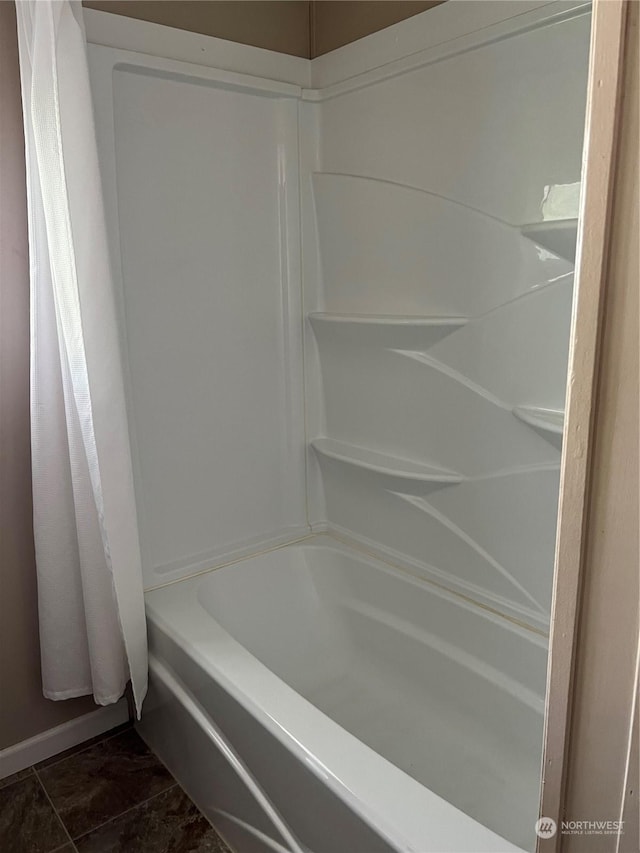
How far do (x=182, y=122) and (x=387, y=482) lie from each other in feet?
3.87

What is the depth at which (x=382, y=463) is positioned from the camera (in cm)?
199

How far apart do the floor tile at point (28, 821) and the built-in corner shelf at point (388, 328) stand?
1539 mm

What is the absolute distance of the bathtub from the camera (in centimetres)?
118

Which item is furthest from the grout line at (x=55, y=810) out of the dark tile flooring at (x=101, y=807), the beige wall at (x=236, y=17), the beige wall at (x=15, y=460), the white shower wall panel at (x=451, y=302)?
the beige wall at (x=236, y=17)

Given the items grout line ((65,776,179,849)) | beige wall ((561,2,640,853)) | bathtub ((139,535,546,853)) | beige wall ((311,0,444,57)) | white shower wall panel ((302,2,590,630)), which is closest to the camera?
beige wall ((561,2,640,853))

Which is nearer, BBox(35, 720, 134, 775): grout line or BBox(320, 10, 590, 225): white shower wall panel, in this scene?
BBox(320, 10, 590, 225): white shower wall panel

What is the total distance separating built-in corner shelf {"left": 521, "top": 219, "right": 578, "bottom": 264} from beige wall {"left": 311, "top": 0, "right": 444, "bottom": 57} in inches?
25.9

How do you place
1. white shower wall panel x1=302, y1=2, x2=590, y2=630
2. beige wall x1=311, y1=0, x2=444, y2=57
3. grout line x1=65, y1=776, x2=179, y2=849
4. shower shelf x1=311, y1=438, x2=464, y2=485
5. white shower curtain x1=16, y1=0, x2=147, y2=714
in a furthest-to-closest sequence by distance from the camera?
shower shelf x1=311, y1=438, x2=464, y2=485, beige wall x1=311, y1=0, x2=444, y2=57, grout line x1=65, y1=776, x2=179, y2=849, white shower wall panel x1=302, y1=2, x2=590, y2=630, white shower curtain x1=16, y1=0, x2=147, y2=714

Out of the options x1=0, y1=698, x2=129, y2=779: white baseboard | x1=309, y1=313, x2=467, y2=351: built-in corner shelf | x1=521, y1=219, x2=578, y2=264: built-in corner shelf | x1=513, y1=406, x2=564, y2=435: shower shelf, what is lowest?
x1=0, y1=698, x2=129, y2=779: white baseboard

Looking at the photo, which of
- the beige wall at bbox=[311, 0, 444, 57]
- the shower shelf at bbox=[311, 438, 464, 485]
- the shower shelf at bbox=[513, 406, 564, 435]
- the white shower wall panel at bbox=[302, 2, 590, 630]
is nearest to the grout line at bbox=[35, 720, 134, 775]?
the white shower wall panel at bbox=[302, 2, 590, 630]

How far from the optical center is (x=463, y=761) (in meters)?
1.64

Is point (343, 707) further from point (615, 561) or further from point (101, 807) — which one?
point (615, 561)

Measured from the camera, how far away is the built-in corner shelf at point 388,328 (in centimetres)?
176

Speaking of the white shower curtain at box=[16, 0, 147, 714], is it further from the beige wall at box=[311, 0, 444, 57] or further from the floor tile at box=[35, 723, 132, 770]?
the beige wall at box=[311, 0, 444, 57]
